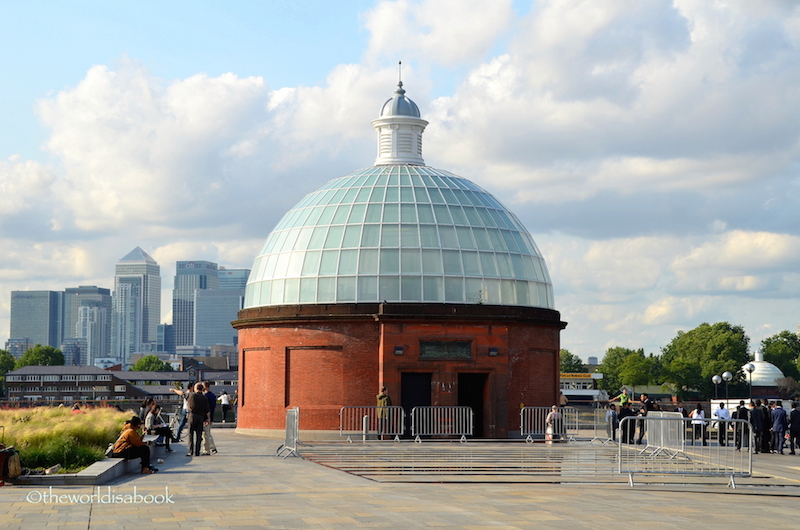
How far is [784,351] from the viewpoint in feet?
466

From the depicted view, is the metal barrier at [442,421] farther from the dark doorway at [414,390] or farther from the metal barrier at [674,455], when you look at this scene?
the metal barrier at [674,455]

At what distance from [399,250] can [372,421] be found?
607cm

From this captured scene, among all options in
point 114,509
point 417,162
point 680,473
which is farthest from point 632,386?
point 114,509

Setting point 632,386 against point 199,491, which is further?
point 632,386

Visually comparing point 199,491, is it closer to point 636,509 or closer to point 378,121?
point 636,509

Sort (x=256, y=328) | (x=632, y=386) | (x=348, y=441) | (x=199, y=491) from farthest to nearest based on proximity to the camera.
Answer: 1. (x=632, y=386)
2. (x=256, y=328)
3. (x=348, y=441)
4. (x=199, y=491)

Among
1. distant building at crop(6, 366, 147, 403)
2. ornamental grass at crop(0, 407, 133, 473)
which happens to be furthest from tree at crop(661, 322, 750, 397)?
ornamental grass at crop(0, 407, 133, 473)

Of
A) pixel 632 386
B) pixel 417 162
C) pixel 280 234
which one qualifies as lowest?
pixel 632 386

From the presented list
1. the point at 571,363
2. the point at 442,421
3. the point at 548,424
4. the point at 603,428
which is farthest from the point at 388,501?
the point at 571,363

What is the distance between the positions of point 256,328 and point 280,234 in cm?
387

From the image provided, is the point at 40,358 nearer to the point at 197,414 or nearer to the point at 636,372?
the point at 636,372

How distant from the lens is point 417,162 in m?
40.4

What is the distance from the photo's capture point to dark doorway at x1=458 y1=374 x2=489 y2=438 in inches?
→ 1344

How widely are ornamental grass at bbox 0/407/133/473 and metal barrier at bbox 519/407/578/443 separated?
47.3ft
